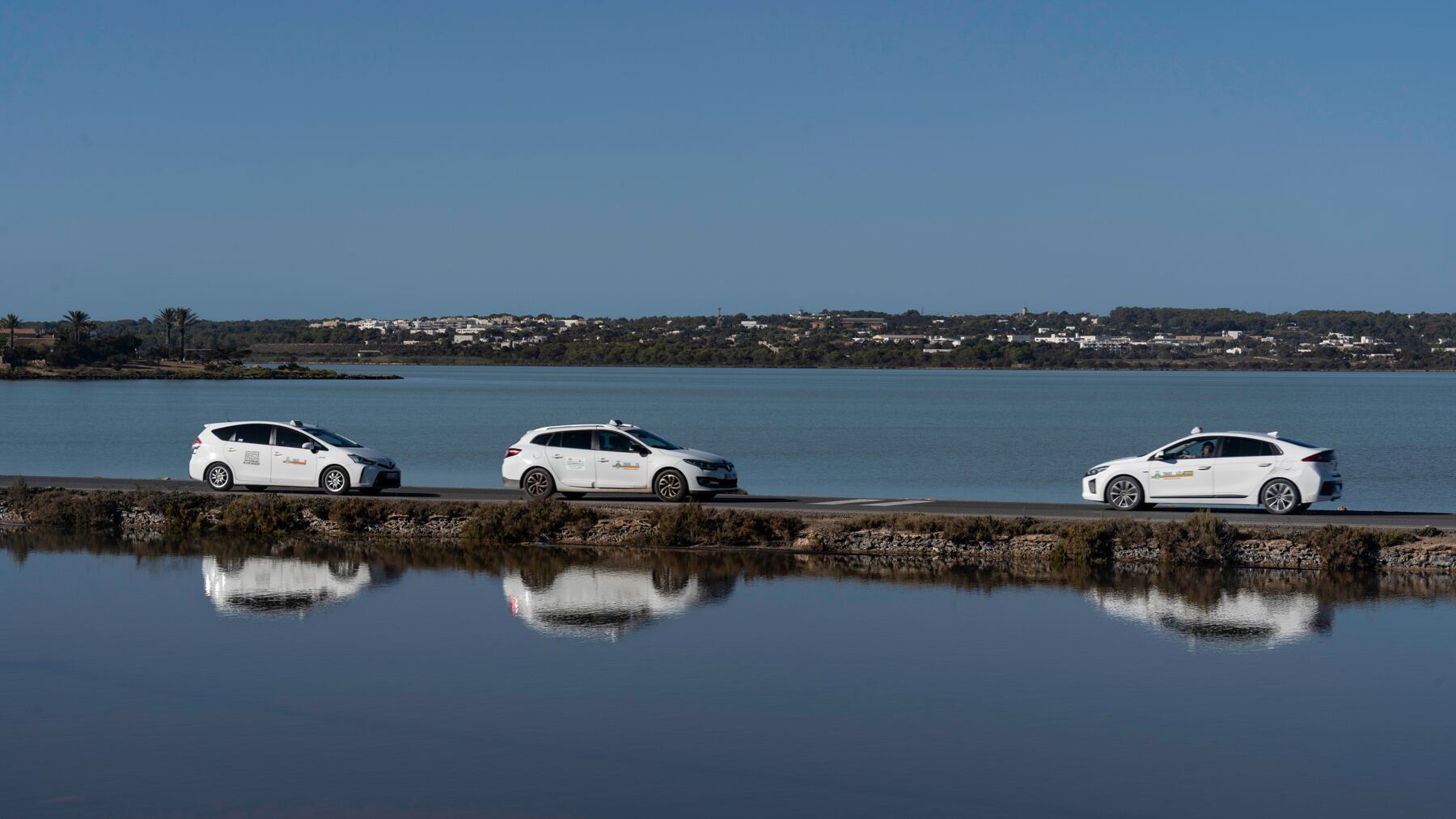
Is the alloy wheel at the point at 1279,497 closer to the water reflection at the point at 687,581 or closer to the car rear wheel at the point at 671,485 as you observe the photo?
the water reflection at the point at 687,581

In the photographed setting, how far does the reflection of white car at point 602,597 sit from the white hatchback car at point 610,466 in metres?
5.93

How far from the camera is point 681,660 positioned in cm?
1794

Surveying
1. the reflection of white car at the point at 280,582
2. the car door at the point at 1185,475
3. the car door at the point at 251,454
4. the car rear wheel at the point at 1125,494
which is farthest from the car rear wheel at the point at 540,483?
the car door at the point at 1185,475

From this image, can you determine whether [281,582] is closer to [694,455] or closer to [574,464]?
[574,464]

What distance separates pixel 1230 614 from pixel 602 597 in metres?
8.36

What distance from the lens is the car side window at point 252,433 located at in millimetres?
33375

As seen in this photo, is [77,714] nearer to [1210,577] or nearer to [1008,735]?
[1008,735]

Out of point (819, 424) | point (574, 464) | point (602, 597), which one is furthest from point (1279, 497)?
point (819, 424)

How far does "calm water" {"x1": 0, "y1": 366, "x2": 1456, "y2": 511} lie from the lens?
159ft

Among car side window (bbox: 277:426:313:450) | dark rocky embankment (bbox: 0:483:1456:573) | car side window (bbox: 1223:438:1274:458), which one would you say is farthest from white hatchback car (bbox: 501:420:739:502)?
car side window (bbox: 1223:438:1274:458)

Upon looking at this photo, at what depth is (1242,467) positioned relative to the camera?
28375mm

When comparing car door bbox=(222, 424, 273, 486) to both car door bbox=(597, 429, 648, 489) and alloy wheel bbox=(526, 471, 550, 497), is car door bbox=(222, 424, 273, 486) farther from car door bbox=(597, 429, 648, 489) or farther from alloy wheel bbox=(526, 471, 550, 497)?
car door bbox=(597, 429, 648, 489)

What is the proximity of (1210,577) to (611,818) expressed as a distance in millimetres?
14178

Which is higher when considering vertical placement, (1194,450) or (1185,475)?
(1194,450)
